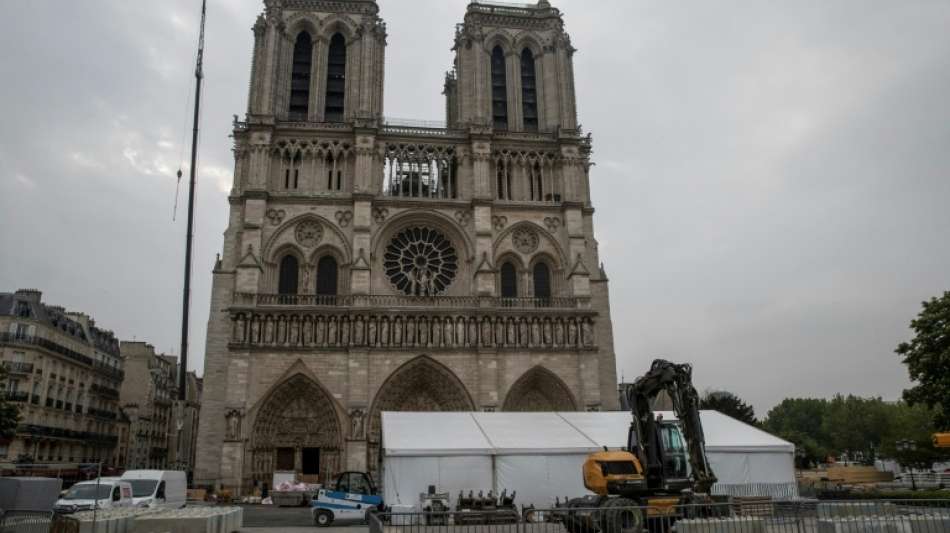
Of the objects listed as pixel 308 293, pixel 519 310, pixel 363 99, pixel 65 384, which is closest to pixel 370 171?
pixel 363 99

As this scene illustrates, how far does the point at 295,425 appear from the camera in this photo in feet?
91.4

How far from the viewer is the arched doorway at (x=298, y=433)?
27031 mm

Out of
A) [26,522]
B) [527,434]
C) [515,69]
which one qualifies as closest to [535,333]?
[527,434]

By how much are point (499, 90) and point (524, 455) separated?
2270 centimetres

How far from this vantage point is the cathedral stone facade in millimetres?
27484

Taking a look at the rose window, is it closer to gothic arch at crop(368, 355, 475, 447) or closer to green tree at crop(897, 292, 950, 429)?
gothic arch at crop(368, 355, 475, 447)

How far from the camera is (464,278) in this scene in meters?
30.9

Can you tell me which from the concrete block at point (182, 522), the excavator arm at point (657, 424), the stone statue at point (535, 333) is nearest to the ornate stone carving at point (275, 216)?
the stone statue at point (535, 333)

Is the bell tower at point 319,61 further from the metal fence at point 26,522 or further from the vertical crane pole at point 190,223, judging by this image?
the metal fence at point 26,522

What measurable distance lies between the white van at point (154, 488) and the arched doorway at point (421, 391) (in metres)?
10.1

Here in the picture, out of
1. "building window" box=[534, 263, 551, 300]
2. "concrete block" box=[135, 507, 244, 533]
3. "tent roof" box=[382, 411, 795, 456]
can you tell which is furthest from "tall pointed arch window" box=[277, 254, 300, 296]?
"concrete block" box=[135, 507, 244, 533]

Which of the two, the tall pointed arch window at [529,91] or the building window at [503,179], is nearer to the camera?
the building window at [503,179]

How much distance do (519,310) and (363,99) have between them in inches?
496

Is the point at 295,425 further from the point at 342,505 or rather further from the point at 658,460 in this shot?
the point at 658,460
